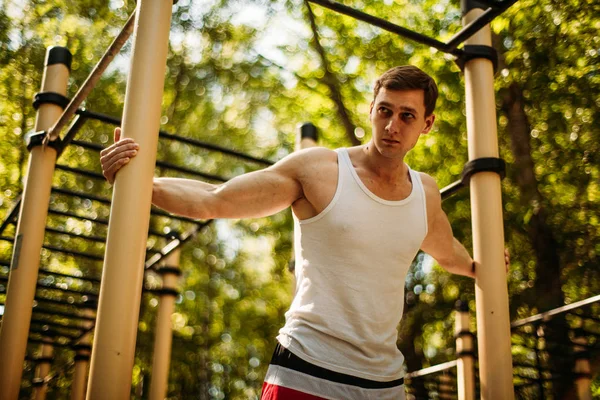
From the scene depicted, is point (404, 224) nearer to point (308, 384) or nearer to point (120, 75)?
point (308, 384)

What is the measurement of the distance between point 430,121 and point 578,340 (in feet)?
12.4

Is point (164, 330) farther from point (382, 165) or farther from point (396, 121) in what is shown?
point (396, 121)

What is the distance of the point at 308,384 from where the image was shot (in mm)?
1975

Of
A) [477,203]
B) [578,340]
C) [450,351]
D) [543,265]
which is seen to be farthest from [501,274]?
[450,351]

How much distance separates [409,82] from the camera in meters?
2.25

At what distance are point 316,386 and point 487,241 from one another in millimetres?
979

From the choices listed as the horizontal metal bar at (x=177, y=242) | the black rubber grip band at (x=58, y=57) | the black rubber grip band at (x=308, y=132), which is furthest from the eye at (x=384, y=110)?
the horizontal metal bar at (x=177, y=242)

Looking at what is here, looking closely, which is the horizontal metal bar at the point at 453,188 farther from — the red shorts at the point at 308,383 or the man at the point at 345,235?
the red shorts at the point at 308,383

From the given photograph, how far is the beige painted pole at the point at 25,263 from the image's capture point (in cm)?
292

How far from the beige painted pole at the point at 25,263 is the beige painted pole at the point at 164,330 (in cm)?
181

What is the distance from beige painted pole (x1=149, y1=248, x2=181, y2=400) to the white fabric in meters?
2.88

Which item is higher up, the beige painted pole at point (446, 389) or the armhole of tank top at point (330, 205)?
the armhole of tank top at point (330, 205)

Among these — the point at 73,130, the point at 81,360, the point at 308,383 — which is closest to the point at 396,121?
the point at 308,383

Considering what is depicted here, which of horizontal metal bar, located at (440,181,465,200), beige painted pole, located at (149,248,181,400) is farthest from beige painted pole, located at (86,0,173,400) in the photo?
beige painted pole, located at (149,248,181,400)
